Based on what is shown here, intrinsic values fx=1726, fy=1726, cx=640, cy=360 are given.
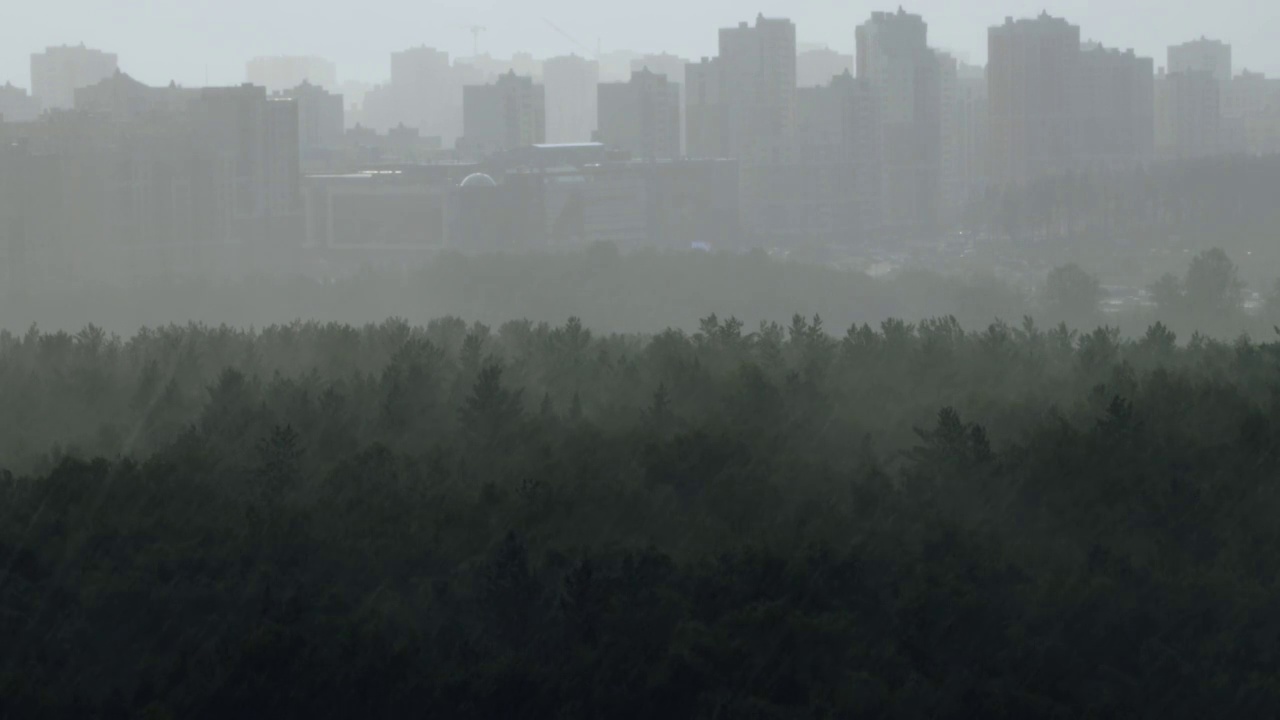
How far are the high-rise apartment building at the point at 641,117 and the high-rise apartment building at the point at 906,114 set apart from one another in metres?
9.78

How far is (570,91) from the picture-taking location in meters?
102

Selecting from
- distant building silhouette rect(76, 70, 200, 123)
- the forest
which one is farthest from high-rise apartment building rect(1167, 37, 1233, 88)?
the forest

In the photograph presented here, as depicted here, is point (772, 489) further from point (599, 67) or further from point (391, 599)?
point (599, 67)

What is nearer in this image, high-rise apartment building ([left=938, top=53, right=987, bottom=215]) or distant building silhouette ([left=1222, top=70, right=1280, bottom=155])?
distant building silhouette ([left=1222, top=70, right=1280, bottom=155])

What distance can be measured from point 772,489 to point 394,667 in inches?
127

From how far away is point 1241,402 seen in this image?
13.1 metres

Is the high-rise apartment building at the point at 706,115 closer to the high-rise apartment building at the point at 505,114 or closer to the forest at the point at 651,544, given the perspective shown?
the high-rise apartment building at the point at 505,114

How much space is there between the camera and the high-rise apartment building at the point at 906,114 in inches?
3024

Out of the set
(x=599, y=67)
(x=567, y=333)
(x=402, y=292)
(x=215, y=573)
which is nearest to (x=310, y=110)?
(x=599, y=67)

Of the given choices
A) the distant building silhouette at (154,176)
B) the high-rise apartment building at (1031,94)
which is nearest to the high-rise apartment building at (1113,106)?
the high-rise apartment building at (1031,94)

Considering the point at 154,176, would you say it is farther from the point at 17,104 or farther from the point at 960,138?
the point at 960,138

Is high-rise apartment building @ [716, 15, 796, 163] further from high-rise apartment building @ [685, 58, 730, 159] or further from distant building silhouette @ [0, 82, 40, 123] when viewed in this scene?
distant building silhouette @ [0, 82, 40, 123]

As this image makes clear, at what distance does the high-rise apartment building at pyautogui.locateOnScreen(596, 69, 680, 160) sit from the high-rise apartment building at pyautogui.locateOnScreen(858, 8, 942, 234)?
9.78 meters

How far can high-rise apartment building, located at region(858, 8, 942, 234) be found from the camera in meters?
76.8
